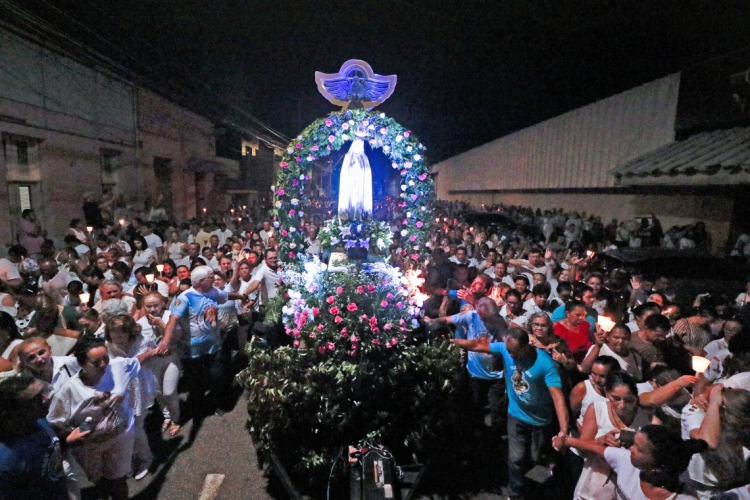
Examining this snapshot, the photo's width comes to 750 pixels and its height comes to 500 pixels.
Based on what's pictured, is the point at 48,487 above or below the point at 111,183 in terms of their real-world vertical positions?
below

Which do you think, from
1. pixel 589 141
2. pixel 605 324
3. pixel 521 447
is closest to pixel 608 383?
pixel 521 447

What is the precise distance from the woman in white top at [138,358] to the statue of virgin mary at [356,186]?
3.11 meters

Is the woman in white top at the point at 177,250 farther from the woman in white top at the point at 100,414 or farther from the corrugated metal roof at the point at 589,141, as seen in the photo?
the corrugated metal roof at the point at 589,141

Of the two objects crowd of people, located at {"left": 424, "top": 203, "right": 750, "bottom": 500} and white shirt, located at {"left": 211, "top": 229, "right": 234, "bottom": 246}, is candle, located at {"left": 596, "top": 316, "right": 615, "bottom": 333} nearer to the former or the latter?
crowd of people, located at {"left": 424, "top": 203, "right": 750, "bottom": 500}

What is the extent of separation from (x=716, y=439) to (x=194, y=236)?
38.4 feet

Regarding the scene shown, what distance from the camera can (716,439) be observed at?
296cm

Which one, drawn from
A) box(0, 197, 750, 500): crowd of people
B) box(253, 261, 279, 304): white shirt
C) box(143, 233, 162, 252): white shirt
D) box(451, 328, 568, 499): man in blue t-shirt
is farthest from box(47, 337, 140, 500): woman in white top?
box(143, 233, 162, 252): white shirt

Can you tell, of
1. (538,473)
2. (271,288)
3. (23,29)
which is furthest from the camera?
(23,29)

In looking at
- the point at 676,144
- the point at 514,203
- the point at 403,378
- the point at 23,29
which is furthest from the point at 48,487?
the point at 514,203

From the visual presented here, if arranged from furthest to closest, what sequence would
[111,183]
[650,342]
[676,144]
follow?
[111,183] → [676,144] → [650,342]

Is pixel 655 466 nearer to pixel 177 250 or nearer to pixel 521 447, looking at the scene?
pixel 521 447

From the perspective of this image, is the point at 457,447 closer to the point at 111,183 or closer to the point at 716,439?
the point at 716,439

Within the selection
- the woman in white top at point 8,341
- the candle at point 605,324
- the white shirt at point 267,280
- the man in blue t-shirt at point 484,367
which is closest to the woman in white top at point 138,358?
the woman in white top at point 8,341

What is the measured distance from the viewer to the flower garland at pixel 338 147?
6.24 m
